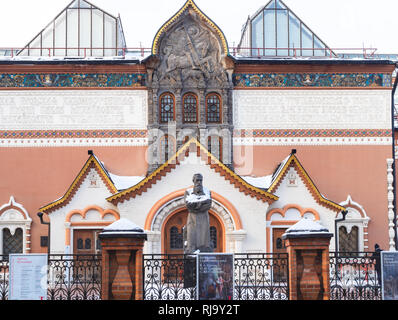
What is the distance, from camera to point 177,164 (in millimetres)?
23891

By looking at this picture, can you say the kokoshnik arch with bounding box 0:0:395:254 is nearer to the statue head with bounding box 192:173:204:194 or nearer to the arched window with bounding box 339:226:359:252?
the arched window with bounding box 339:226:359:252

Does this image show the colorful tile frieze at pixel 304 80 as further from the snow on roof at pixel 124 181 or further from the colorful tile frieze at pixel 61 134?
the snow on roof at pixel 124 181

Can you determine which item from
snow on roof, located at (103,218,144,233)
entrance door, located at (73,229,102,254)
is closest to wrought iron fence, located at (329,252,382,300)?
snow on roof, located at (103,218,144,233)

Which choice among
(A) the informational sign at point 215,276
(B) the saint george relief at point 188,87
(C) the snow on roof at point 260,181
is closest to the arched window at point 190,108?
(B) the saint george relief at point 188,87

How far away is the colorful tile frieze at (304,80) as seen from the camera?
26.7 m

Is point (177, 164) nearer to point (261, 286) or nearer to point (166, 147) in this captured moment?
point (166, 147)

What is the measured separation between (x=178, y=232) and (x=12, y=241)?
6511mm

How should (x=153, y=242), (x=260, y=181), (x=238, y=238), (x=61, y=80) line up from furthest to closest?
(x=61, y=80) < (x=260, y=181) < (x=153, y=242) < (x=238, y=238)

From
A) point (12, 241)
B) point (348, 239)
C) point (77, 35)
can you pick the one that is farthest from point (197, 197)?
point (77, 35)

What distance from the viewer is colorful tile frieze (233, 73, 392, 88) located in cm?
2672


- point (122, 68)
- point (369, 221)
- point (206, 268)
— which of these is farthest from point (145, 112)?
point (206, 268)

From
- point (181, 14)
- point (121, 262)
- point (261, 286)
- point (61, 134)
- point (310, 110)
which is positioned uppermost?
point (181, 14)

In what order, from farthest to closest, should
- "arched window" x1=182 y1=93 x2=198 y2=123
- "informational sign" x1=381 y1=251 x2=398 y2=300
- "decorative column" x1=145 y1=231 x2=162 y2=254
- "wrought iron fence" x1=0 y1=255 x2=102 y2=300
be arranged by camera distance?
"arched window" x1=182 y1=93 x2=198 y2=123, "decorative column" x1=145 y1=231 x2=162 y2=254, "wrought iron fence" x1=0 y1=255 x2=102 y2=300, "informational sign" x1=381 y1=251 x2=398 y2=300

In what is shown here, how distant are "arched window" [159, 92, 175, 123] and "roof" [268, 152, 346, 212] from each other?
4913 mm
